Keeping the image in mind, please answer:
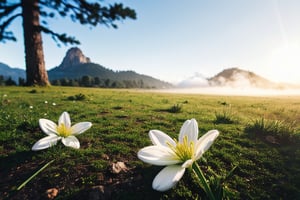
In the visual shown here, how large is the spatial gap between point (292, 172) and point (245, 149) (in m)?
0.73

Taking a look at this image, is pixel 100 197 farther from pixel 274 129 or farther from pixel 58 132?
pixel 274 129

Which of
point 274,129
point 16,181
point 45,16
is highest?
point 45,16

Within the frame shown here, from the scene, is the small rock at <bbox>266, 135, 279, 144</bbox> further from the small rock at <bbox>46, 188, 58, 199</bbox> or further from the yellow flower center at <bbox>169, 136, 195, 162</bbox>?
the small rock at <bbox>46, 188, 58, 199</bbox>

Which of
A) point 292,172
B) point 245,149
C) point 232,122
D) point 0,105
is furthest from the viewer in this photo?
point 0,105

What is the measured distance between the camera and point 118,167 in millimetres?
2723

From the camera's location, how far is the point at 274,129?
3951mm

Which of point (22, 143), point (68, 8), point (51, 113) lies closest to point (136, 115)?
point (51, 113)

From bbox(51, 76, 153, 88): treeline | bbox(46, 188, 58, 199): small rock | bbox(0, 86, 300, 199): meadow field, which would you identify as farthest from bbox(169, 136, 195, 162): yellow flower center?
bbox(51, 76, 153, 88): treeline

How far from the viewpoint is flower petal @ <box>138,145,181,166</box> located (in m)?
1.51

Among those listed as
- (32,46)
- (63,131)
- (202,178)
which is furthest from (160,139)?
(32,46)

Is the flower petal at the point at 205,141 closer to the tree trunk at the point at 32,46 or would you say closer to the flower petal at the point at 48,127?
the flower petal at the point at 48,127

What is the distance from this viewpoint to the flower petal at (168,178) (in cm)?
131

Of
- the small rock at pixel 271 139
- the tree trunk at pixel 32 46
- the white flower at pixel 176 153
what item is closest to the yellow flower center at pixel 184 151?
the white flower at pixel 176 153

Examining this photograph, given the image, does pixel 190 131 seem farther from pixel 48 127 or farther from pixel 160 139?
pixel 48 127
